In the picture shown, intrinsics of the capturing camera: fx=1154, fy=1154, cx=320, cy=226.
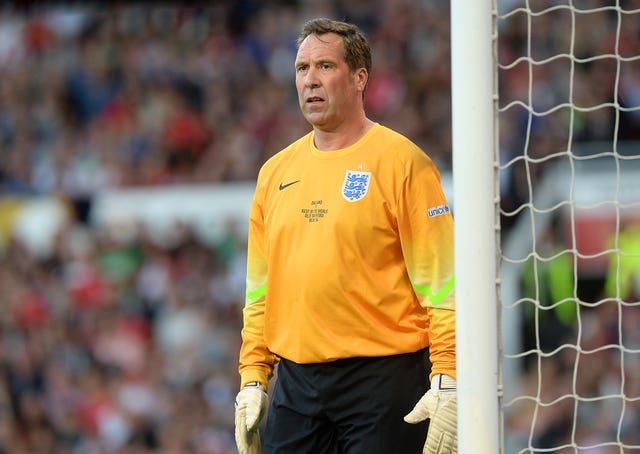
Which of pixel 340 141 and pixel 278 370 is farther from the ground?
pixel 340 141

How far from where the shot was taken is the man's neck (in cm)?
375

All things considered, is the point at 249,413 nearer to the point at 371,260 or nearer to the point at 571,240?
the point at 371,260

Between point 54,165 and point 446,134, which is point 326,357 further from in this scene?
point 54,165

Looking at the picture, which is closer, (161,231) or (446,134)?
(446,134)

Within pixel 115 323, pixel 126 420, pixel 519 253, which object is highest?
pixel 519 253

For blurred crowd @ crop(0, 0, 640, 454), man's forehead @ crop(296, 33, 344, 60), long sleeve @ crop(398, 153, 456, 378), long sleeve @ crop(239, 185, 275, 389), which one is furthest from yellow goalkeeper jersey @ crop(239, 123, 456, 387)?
blurred crowd @ crop(0, 0, 640, 454)

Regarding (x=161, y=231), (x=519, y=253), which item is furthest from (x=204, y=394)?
(x=519, y=253)

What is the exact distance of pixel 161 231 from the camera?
1052 cm

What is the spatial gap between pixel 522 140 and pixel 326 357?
18.0 ft

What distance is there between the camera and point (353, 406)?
11.7 feet

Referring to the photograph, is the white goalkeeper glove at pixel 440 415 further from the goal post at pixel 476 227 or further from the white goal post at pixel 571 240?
the white goal post at pixel 571 240

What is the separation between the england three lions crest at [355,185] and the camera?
3594mm

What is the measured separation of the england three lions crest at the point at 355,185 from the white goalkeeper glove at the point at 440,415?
613 mm

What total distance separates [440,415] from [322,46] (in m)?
1.23
